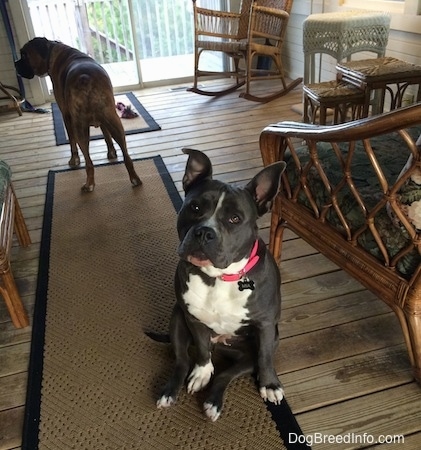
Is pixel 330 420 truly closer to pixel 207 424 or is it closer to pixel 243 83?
pixel 207 424

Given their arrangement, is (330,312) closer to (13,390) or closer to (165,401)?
(165,401)

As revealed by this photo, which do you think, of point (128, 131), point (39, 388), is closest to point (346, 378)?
point (39, 388)

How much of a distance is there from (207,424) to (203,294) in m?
0.39

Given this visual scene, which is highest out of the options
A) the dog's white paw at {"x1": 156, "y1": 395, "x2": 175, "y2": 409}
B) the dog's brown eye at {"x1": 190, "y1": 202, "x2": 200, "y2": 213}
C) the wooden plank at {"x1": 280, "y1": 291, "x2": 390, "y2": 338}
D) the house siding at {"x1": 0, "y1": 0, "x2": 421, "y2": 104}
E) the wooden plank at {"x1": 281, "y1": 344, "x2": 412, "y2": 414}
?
the dog's brown eye at {"x1": 190, "y1": 202, "x2": 200, "y2": 213}

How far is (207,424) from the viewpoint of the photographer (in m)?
1.30

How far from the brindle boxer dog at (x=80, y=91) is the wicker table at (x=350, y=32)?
1.55 m

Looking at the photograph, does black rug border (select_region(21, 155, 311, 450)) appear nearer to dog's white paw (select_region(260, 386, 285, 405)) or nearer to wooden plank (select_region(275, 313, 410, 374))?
dog's white paw (select_region(260, 386, 285, 405))

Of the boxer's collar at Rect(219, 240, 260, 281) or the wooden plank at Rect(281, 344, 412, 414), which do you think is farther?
the wooden plank at Rect(281, 344, 412, 414)

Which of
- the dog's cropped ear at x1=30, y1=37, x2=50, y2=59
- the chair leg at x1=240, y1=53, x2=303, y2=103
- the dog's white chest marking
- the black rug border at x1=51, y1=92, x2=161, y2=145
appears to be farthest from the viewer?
the chair leg at x1=240, y1=53, x2=303, y2=103

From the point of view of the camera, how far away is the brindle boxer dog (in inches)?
101

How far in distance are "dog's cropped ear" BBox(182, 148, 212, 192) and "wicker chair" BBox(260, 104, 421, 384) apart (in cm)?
33

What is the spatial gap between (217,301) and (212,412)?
330mm

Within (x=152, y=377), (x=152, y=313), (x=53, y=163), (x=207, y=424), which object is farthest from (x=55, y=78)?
(x=207, y=424)

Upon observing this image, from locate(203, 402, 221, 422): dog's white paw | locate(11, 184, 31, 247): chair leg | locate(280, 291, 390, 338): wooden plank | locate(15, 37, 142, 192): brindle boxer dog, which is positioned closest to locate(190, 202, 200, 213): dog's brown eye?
locate(203, 402, 221, 422): dog's white paw
